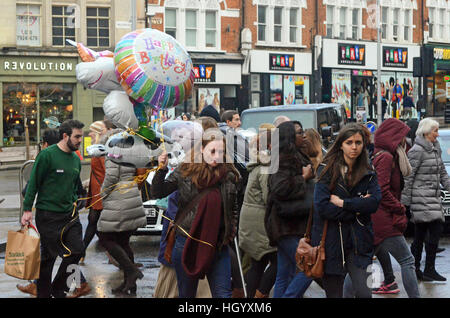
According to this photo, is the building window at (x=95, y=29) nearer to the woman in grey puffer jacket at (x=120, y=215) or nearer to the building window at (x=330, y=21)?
the building window at (x=330, y=21)

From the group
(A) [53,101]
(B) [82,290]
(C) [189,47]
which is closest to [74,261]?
(B) [82,290]

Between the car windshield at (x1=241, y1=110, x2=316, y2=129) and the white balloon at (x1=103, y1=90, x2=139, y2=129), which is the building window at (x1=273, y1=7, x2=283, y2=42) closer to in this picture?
the car windshield at (x1=241, y1=110, x2=316, y2=129)

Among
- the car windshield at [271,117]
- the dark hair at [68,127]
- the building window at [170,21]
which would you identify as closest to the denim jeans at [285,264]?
the dark hair at [68,127]

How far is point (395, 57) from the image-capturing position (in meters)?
43.8

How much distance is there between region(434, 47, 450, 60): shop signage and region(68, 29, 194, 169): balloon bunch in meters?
40.2

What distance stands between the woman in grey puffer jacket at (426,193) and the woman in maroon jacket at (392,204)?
1077 millimetres

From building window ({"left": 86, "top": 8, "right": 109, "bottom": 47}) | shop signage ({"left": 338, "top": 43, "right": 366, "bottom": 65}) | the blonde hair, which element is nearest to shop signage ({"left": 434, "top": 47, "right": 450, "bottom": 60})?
shop signage ({"left": 338, "top": 43, "right": 366, "bottom": 65})

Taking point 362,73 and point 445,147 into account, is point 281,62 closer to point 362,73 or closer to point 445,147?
point 362,73

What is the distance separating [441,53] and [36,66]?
2372 cm

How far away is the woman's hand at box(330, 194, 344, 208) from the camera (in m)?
6.13

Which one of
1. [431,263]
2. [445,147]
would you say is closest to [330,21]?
[445,147]

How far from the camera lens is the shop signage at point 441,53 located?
45544 mm
